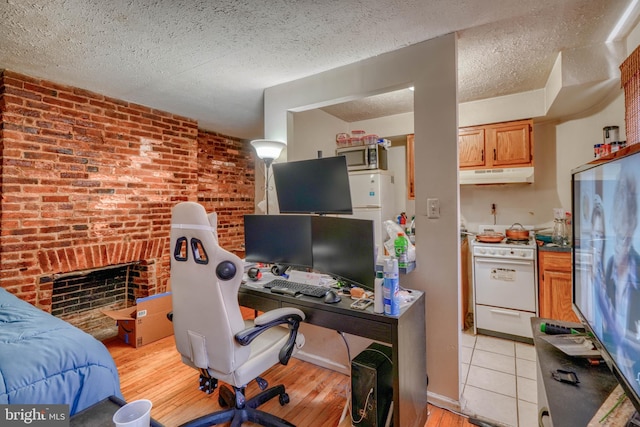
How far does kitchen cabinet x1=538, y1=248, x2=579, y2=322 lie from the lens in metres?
2.73

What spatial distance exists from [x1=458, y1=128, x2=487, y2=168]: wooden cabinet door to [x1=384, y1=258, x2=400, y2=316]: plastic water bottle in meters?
2.31

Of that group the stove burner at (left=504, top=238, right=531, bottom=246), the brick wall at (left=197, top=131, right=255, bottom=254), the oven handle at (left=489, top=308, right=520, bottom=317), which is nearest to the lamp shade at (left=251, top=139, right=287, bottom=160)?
the brick wall at (left=197, top=131, right=255, bottom=254)

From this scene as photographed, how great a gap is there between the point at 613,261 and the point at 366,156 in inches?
92.9

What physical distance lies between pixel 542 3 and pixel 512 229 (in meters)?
2.34

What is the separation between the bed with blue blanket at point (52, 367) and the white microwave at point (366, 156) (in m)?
2.46

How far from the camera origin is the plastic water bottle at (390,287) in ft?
5.09

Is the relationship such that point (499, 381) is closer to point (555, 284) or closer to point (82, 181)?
point (555, 284)

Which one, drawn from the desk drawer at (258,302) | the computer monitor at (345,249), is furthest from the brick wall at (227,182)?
the computer monitor at (345,249)

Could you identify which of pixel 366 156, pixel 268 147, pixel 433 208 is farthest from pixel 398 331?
pixel 366 156

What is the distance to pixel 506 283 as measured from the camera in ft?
9.78

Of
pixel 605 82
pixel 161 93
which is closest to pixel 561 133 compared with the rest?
pixel 605 82

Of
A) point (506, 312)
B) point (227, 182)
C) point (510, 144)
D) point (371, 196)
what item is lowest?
point (506, 312)

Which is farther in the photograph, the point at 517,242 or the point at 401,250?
the point at 517,242

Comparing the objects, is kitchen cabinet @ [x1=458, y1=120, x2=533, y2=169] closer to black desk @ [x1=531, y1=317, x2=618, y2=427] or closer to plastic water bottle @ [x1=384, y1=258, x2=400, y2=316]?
plastic water bottle @ [x1=384, y1=258, x2=400, y2=316]
